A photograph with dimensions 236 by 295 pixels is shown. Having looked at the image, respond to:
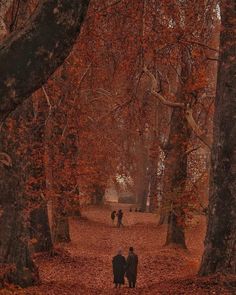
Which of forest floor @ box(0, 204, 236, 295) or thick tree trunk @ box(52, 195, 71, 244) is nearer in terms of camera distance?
forest floor @ box(0, 204, 236, 295)

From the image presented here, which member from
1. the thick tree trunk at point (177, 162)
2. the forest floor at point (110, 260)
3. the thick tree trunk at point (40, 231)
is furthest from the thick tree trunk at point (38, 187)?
the thick tree trunk at point (177, 162)

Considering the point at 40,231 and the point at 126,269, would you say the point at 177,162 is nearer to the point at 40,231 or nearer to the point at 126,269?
the point at 40,231

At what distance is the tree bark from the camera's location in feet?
16.9

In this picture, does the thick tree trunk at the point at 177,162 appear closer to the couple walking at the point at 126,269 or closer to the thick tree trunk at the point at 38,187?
the thick tree trunk at the point at 38,187

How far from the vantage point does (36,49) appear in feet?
17.3

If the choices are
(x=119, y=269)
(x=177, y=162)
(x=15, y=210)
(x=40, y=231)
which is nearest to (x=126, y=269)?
(x=119, y=269)

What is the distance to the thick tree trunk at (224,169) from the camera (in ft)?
37.1

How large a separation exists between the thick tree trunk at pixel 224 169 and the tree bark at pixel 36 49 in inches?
266

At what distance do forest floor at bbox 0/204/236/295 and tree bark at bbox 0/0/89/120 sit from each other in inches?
256

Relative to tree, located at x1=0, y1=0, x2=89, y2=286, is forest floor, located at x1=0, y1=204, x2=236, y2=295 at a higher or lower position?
lower

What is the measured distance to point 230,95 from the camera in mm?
11719

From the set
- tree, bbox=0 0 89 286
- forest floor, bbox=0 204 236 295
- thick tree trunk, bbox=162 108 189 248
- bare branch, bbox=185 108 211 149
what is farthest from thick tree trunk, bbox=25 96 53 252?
tree, bbox=0 0 89 286

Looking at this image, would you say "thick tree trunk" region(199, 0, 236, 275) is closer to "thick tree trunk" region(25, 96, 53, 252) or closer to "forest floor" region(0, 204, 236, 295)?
"forest floor" region(0, 204, 236, 295)

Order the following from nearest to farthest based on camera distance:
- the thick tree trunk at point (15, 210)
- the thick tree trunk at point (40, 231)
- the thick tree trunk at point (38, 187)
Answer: the thick tree trunk at point (15, 210), the thick tree trunk at point (38, 187), the thick tree trunk at point (40, 231)
